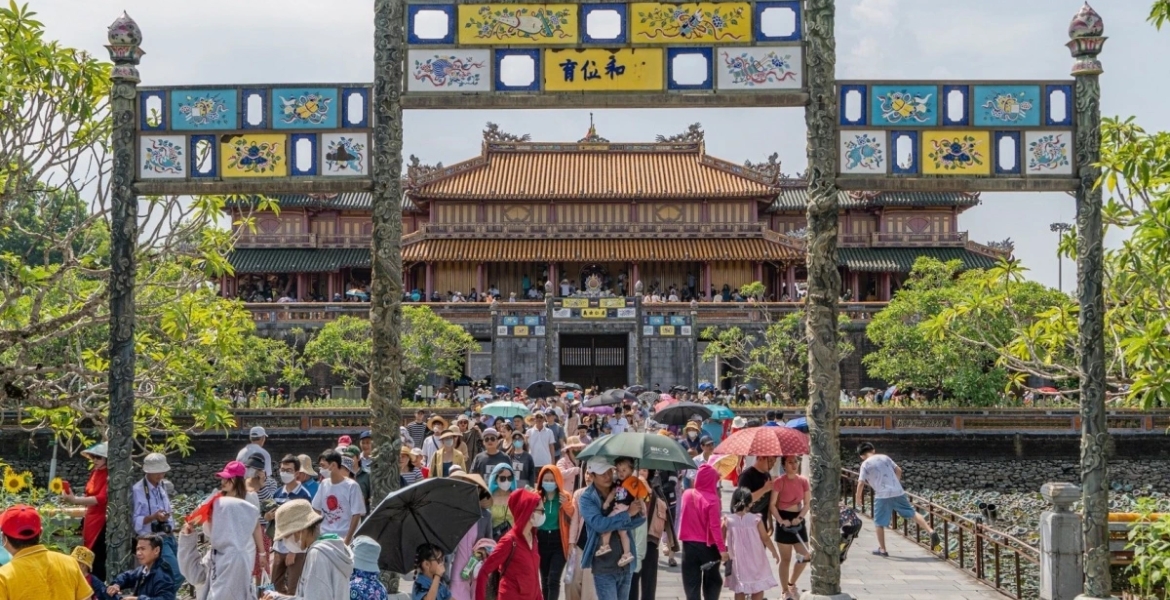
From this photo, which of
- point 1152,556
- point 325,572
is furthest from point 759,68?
point 325,572

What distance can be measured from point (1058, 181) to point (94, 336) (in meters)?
27.7

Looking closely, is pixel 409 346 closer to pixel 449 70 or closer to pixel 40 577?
pixel 449 70

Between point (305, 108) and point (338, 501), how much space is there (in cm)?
341

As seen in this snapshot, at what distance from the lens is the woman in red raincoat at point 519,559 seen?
8.91m

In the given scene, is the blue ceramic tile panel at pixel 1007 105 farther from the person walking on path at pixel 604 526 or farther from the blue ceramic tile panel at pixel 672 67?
the person walking on path at pixel 604 526

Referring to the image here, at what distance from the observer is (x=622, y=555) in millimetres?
9766

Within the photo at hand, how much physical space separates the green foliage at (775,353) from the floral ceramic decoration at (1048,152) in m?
24.4

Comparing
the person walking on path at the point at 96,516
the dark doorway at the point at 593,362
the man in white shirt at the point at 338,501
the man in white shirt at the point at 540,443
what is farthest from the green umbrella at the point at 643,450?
the dark doorway at the point at 593,362

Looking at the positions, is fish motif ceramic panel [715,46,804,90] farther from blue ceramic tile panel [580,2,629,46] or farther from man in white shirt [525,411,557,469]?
man in white shirt [525,411,557,469]

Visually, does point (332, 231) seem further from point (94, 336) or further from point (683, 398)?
point (683, 398)

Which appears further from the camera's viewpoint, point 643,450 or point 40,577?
point 643,450

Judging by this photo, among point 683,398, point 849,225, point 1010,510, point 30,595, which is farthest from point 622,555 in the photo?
point 849,225

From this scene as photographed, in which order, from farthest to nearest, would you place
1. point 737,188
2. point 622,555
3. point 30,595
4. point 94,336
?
1. point 737,188
2. point 94,336
3. point 622,555
4. point 30,595

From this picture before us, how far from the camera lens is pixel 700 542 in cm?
1084
